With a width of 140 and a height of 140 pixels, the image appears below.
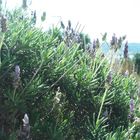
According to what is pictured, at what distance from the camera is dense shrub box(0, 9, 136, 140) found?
Result: 271 cm

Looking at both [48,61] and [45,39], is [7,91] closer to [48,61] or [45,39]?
[48,61]

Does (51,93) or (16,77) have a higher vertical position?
(16,77)

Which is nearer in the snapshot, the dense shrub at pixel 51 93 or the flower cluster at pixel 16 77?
the flower cluster at pixel 16 77

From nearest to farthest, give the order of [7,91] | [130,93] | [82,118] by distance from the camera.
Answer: [7,91], [82,118], [130,93]

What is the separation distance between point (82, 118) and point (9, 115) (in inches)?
25.2

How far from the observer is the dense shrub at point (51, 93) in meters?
2.71

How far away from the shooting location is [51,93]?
294 cm

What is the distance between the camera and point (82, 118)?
3117mm

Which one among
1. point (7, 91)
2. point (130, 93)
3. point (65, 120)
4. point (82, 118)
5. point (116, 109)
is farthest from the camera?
point (130, 93)

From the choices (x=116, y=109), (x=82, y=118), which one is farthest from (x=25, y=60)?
(x=116, y=109)

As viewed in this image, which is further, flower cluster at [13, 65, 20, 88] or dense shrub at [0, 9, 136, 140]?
Result: dense shrub at [0, 9, 136, 140]

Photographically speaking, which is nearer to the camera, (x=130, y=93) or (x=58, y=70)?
(x=58, y=70)

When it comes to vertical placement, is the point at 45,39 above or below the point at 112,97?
above

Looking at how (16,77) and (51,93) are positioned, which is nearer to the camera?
(16,77)
